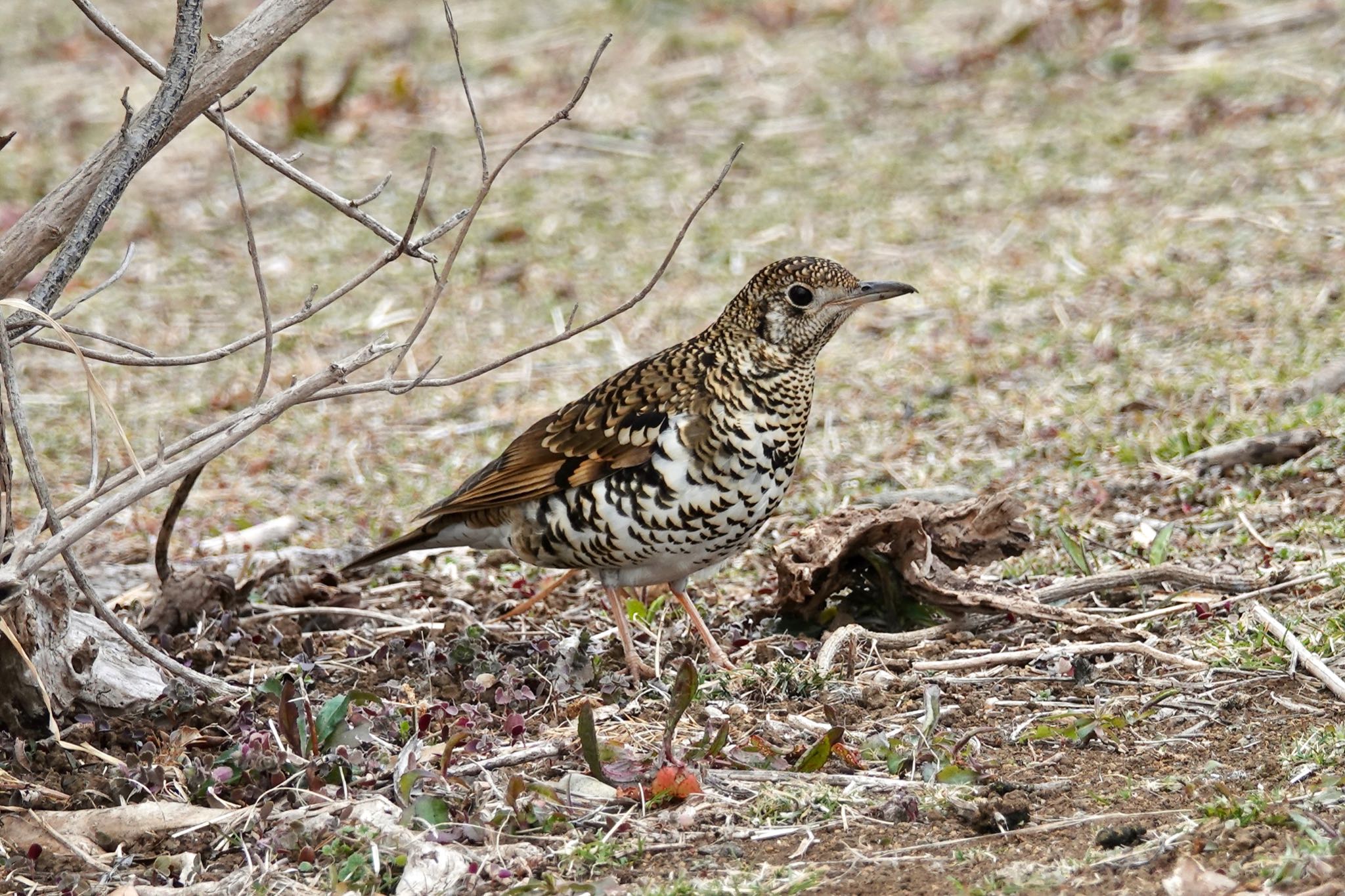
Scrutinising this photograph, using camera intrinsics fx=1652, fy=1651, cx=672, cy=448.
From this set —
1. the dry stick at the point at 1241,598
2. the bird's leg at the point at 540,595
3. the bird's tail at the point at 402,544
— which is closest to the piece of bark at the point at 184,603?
the bird's tail at the point at 402,544

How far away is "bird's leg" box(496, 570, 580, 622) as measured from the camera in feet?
16.5

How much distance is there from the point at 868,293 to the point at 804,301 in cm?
19

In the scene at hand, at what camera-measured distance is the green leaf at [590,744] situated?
3.54m

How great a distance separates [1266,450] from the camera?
5.55m

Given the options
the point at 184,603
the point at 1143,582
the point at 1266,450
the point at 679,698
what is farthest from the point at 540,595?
the point at 1266,450

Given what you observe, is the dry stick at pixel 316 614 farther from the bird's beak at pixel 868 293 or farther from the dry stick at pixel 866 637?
the bird's beak at pixel 868 293

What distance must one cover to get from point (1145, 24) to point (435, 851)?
908cm

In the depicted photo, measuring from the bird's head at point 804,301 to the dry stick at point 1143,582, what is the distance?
3.14ft

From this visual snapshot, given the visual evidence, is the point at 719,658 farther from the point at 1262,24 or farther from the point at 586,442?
the point at 1262,24

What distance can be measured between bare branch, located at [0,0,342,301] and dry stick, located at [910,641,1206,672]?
7.35ft

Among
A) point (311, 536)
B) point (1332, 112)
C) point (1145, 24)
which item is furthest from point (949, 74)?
point (311, 536)

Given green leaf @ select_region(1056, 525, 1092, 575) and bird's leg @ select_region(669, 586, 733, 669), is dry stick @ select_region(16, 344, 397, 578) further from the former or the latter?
green leaf @ select_region(1056, 525, 1092, 575)

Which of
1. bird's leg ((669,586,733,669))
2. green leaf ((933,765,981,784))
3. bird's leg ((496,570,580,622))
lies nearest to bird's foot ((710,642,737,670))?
bird's leg ((669,586,733,669))

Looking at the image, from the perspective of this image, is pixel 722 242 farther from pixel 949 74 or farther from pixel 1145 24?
pixel 1145 24
